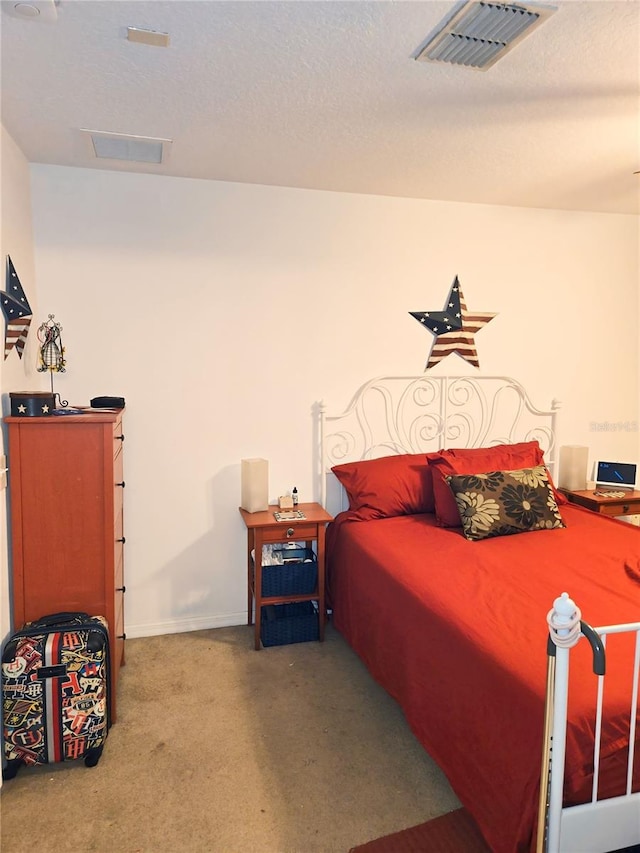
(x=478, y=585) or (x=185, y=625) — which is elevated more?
(x=478, y=585)

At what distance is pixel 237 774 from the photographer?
2.17 metres

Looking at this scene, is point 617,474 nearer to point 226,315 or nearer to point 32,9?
point 226,315

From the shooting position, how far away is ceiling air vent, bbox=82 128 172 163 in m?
2.63

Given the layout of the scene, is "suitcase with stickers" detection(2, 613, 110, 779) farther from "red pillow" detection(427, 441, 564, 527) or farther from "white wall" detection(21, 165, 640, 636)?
"red pillow" detection(427, 441, 564, 527)

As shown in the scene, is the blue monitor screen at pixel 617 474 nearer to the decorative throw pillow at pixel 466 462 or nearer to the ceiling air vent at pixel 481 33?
the decorative throw pillow at pixel 466 462

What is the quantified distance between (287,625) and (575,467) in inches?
82.9

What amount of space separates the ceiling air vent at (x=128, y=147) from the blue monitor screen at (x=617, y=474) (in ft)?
10.5

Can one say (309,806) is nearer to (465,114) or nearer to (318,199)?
(465,114)

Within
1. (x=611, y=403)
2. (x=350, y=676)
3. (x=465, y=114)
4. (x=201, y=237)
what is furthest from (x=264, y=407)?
A: (x=611, y=403)

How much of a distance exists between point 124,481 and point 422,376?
6.04 ft

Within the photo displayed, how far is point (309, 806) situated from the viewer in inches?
79.6

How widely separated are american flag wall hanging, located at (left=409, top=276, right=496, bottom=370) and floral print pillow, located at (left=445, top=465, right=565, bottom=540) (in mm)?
884

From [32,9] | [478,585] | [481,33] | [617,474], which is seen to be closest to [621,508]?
[617,474]

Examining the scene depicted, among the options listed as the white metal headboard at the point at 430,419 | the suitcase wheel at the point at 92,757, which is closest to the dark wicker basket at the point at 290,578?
the white metal headboard at the point at 430,419
